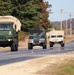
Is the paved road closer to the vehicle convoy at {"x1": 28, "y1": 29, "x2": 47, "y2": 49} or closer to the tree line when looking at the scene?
the vehicle convoy at {"x1": 28, "y1": 29, "x2": 47, "y2": 49}

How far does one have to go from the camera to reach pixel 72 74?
735 inches

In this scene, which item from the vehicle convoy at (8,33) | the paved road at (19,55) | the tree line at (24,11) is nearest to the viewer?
the paved road at (19,55)

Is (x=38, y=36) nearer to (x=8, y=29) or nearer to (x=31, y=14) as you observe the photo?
(x=8, y=29)

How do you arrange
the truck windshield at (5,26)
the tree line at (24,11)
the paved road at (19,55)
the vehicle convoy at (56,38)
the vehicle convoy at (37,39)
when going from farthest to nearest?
1. the tree line at (24,11)
2. the vehicle convoy at (56,38)
3. the vehicle convoy at (37,39)
4. the truck windshield at (5,26)
5. the paved road at (19,55)

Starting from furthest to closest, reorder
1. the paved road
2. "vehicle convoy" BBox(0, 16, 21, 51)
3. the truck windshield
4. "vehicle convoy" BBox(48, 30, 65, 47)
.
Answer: "vehicle convoy" BBox(48, 30, 65, 47)
the truck windshield
"vehicle convoy" BBox(0, 16, 21, 51)
the paved road

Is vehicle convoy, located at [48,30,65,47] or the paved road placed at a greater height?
vehicle convoy, located at [48,30,65,47]

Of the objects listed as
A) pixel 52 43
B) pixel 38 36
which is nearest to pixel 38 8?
pixel 52 43

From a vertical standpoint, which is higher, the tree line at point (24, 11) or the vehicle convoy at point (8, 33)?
the tree line at point (24, 11)

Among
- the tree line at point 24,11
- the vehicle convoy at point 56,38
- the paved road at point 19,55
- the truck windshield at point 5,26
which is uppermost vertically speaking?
the tree line at point 24,11

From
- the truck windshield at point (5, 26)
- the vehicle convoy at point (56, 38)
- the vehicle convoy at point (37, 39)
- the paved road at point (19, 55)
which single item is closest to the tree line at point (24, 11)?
the vehicle convoy at point (56, 38)

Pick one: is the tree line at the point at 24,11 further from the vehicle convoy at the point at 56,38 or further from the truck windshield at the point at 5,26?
the truck windshield at the point at 5,26

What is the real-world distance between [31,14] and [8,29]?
36103 millimetres

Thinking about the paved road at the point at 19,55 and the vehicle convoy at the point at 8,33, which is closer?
the paved road at the point at 19,55

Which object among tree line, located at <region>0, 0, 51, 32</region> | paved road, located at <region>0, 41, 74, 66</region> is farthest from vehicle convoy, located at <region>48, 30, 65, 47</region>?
paved road, located at <region>0, 41, 74, 66</region>
